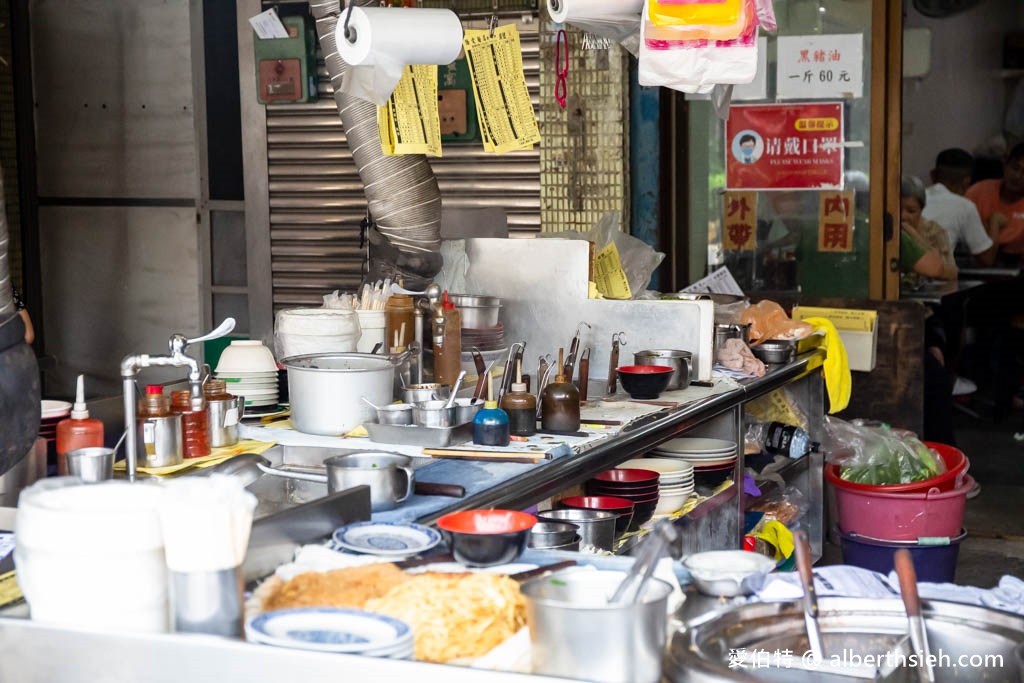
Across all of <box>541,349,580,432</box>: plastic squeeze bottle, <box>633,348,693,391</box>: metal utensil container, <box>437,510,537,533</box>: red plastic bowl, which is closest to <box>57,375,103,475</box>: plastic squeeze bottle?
<box>437,510,537,533</box>: red plastic bowl

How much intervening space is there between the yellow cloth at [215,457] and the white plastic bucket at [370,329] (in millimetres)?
702

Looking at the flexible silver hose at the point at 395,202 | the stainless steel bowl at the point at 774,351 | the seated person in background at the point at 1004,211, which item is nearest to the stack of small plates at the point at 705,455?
the stainless steel bowl at the point at 774,351

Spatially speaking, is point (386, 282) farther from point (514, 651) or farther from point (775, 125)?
point (775, 125)

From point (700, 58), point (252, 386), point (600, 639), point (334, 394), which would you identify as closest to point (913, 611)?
point (600, 639)

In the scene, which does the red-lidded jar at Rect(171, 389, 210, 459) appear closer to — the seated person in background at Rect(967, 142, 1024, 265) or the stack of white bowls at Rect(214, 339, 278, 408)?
the stack of white bowls at Rect(214, 339, 278, 408)

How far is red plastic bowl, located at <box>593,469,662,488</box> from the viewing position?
3697 millimetres

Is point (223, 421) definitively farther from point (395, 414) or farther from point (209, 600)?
point (209, 600)

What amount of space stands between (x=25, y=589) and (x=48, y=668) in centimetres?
12

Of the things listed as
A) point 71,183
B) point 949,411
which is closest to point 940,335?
point 949,411

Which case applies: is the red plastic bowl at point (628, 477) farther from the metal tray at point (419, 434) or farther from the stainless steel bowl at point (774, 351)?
the stainless steel bowl at point (774, 351)

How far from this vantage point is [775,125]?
652cm

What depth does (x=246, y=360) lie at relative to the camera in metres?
3.65

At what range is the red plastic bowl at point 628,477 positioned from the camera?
12.1 feet

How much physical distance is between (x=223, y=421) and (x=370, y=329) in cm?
83
